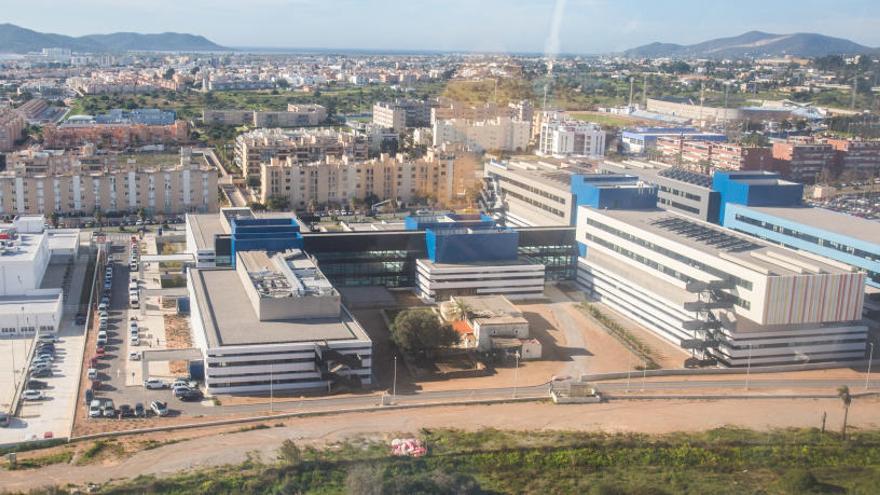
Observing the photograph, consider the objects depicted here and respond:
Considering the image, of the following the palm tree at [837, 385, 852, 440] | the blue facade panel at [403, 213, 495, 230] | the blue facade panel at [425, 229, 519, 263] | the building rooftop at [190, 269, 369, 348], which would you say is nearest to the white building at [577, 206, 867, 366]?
the palm tree at [837, 385, 852, 440]

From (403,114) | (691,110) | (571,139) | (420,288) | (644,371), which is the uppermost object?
(691,110)

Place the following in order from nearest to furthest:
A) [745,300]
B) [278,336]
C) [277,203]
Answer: [278,336] → [745,300] → [277,203]

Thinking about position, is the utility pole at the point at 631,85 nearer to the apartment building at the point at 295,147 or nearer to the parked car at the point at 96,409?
the apartment building at the point at 295,147

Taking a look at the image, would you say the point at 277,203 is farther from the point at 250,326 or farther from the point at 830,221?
the point at 830,221

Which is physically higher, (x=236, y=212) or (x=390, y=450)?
(x=236, y=212)

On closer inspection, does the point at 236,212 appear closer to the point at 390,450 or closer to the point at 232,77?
the point at 390,450

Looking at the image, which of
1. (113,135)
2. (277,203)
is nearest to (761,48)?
(113,135)

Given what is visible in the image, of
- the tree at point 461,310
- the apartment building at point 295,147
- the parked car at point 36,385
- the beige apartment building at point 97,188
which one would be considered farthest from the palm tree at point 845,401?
the apartment building at point 295,147

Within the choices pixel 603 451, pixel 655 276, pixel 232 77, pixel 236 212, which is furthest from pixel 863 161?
pixel 232 77
